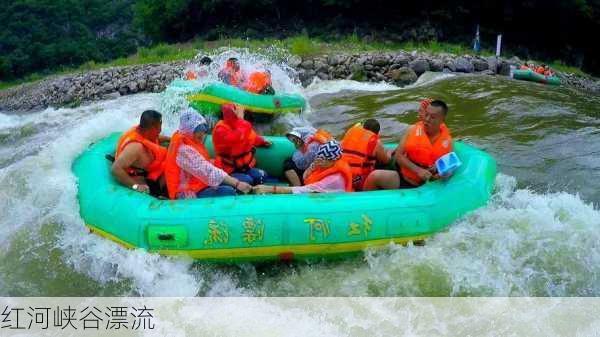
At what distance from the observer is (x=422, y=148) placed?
15.2 ft

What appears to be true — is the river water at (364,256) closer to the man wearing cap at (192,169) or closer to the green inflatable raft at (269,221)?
the green inflatable raft at (269,221)

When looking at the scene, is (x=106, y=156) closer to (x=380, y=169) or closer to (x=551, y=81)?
(x=380, y=169)

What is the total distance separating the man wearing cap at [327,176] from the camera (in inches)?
167

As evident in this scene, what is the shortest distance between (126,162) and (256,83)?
15.6ft

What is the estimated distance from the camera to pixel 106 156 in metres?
4.91

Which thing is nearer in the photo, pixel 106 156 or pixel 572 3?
pixel 106 156

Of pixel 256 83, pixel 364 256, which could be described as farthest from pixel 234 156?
pixel 256 83

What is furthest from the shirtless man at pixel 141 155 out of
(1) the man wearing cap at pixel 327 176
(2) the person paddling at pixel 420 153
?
(2) the person paddling at pixel 420 153

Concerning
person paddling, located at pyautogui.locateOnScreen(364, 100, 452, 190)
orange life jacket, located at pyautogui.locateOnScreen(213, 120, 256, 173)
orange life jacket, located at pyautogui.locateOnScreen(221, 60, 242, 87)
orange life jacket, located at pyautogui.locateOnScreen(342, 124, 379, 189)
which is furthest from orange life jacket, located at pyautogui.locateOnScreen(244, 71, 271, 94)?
person paddling, located at pyautogui.locateOnScreen(364, 100, 452, 190)

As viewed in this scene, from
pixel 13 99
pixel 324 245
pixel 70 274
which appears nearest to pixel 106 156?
pixel 70 274

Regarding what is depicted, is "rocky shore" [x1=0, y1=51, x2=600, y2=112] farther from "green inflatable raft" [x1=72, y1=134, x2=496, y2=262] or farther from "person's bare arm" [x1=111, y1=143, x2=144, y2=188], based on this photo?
"green inflatable raft" [x1=72, y1=134, x2=496, y2=262]

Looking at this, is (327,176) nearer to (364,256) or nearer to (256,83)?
(364,256)

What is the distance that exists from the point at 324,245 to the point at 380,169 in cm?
120

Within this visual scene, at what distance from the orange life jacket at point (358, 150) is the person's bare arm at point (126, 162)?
5.41 ft
